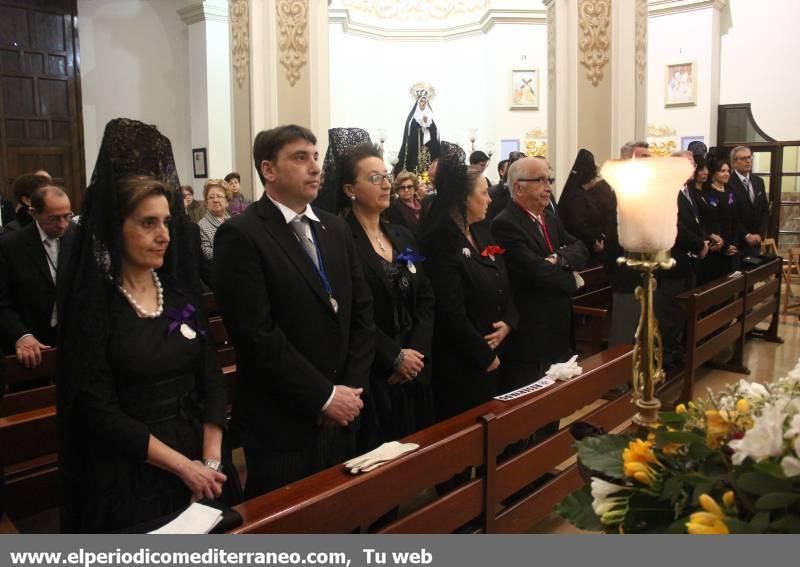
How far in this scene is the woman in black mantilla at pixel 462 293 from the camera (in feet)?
10.4

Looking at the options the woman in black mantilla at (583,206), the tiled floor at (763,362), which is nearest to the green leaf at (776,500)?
the tiled floor at (763,362)

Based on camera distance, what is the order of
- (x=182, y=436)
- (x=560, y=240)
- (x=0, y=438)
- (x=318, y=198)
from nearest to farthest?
(x=182, y=436)
(x=0, y=438)
(x=318, y=198)
(x=560, y=240)

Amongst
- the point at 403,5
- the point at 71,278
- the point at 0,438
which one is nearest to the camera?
the point at 71,278

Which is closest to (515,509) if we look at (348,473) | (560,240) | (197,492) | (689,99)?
(348,473)

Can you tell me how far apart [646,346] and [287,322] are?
1.21 m

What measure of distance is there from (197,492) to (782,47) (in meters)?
11.3

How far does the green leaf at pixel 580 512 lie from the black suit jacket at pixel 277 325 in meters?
1.20

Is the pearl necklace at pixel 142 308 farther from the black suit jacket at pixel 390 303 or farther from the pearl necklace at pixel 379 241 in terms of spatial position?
the pearl necklace at pixel 379 241

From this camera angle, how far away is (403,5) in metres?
13.1

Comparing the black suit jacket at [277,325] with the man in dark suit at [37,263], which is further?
the man in dark suit at [37,263]

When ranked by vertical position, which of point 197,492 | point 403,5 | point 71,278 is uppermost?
point 403,5

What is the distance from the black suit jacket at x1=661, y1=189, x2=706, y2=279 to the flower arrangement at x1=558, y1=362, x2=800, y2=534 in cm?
439

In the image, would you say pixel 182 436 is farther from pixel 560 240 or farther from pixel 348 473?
pixel 560 240

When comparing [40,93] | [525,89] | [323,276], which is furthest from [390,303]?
[525,89]
